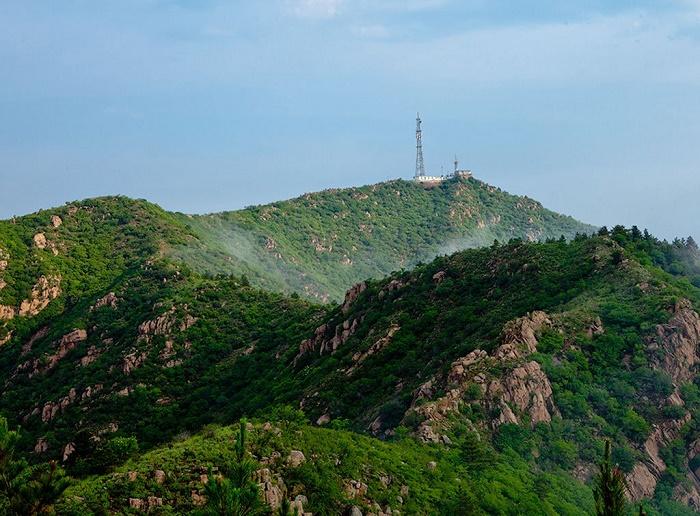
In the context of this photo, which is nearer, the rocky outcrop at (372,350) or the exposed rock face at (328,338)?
the rocky outcrop at (372,350)

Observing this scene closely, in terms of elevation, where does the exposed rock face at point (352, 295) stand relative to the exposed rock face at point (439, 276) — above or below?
below

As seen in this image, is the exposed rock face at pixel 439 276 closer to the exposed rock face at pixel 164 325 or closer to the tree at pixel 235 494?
the exposed rock face at pixel 164 325

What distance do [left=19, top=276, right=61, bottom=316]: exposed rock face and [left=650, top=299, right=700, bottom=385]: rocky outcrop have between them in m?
87.9

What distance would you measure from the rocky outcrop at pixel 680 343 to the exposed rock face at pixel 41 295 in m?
87.9

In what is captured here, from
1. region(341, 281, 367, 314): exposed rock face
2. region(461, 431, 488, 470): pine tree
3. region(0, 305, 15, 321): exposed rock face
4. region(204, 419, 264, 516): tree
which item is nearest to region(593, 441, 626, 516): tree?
region(204, 419, 264, 516): tree

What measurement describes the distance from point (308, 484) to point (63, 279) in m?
102

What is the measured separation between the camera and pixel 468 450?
62469 millimetres

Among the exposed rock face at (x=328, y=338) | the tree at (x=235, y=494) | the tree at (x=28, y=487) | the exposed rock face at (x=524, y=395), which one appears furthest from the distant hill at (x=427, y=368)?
Answer: the tree at (x=235, y=494)

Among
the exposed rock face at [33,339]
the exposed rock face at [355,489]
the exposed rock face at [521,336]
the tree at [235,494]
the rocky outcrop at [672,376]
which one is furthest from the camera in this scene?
the exposed rock face at [33,339]

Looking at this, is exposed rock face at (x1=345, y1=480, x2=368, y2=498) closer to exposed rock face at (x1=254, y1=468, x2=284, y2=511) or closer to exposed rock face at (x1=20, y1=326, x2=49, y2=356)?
exposed rock face at (x1=254, y1=468, x2=284, y2=511)

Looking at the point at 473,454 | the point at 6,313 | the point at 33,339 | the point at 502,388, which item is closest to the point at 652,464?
the point at 502,388

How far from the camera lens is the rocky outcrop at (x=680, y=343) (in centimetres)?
7681

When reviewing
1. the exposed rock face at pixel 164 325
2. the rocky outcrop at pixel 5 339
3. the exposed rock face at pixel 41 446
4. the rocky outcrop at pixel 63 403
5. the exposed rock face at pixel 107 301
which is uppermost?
the exposed rock face at pixel 107 301

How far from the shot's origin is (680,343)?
255 ft
